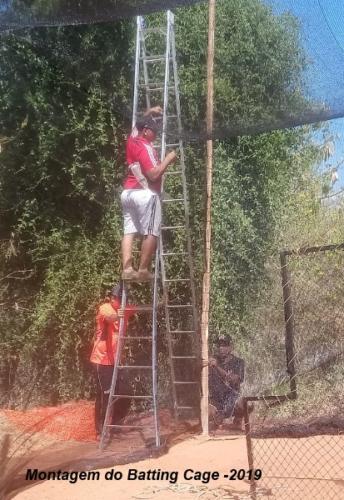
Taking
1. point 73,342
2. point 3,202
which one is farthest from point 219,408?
point 3,202

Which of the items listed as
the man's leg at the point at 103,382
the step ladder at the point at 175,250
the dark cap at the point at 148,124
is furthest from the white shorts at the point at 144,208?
the man's leg at the point at 103,382

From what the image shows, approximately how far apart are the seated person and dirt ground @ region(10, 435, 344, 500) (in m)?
1.10

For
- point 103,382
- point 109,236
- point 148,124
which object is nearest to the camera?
point 148,124

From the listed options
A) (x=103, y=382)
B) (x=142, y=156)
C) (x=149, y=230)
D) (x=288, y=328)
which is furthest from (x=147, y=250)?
(x=288, y=328)

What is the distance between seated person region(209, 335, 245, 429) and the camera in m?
7.16

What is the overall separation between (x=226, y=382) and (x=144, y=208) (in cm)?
233

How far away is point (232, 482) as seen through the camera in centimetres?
487

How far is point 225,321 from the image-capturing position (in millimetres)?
8016

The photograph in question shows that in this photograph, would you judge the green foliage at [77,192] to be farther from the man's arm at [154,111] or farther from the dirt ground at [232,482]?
the dirt ground at [232,482]

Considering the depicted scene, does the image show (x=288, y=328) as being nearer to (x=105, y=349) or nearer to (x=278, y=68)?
(x=105, y=349)

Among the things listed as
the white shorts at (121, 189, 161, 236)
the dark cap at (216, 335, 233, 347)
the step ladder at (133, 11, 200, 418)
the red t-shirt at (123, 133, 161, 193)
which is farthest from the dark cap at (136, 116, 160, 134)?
the dark cap at (216, 335, 233, 347)

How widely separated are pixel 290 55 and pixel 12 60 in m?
3.92

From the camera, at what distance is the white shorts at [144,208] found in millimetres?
6203

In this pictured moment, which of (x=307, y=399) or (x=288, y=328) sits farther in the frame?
(x=307, y=399)
